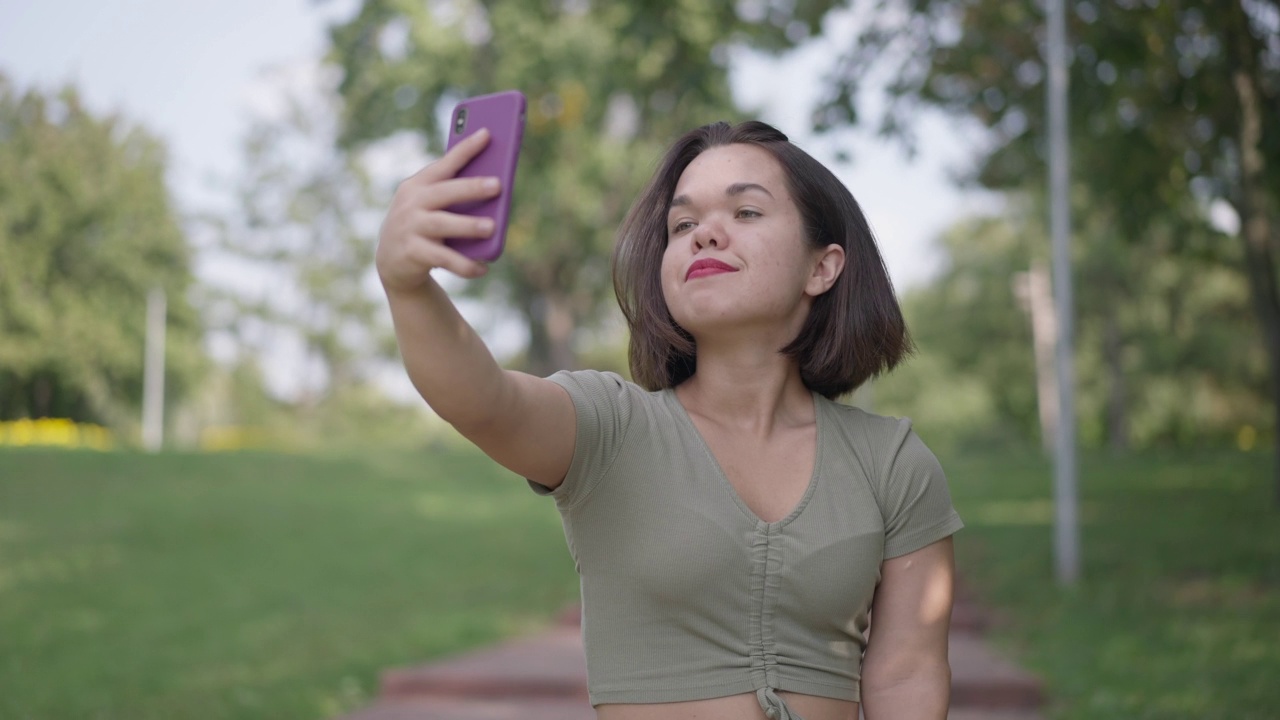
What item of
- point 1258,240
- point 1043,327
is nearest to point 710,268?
point 1258,240

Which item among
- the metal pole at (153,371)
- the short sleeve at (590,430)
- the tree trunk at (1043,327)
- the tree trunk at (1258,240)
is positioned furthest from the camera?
the metal pole at (153,371)

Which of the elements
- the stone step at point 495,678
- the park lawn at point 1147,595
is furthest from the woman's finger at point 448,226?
the stone step at point 495,678

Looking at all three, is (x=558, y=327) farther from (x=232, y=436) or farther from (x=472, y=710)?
(x=472, y=710)

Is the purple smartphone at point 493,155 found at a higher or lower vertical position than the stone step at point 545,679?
higher

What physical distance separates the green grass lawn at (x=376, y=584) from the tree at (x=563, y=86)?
14.2ft

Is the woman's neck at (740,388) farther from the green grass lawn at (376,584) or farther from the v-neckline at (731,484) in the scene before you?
the green grass lawn at (376,584)

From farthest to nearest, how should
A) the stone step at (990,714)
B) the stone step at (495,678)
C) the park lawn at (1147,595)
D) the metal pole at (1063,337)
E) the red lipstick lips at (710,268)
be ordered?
the metal pole at (1063,337)
the stone step at (495,678)
the stone step at (990,714)
the park lawn at (1147,595)
the red lipstick lips at (710,268)

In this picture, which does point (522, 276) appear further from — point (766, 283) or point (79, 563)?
point (766, 283)

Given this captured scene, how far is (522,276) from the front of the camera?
27.3 metres

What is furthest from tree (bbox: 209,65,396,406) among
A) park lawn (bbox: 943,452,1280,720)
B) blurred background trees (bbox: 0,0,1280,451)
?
park lawn (bbox: 943,452,1280,720)

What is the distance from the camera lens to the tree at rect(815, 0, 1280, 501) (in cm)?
862

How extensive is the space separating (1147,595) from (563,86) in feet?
36.9

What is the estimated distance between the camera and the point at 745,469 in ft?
6.58

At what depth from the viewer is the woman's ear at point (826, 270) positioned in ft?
6.98
